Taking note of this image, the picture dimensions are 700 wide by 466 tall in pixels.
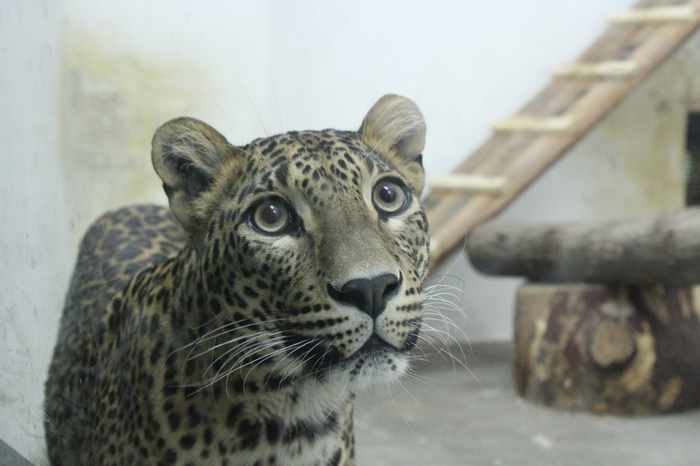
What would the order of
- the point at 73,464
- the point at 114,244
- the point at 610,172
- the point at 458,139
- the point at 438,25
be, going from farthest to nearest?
the point at 610,172 → the point at 458,139 → the point at 114,244 → the point at 438,25 → the point at 73,464

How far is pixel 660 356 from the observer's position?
3.97 meters

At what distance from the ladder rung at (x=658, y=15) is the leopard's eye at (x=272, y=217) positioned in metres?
2.82

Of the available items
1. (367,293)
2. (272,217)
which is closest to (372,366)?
(367,293)

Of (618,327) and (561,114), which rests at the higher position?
(561,114)

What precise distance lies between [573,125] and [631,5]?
72cm

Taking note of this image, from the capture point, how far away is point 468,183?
12.3ft

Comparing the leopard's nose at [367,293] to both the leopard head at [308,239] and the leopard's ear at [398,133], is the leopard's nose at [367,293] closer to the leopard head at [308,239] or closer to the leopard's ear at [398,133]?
the leopard head at [308,239]

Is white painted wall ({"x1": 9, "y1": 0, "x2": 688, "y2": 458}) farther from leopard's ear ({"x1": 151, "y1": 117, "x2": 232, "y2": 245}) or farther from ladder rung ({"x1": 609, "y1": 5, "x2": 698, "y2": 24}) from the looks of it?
ladder rung ({"x1": 609, "y1": 5, "x2": 698, "y2": 24})

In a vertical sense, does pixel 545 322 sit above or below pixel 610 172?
below

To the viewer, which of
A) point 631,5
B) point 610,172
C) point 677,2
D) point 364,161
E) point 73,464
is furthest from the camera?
point 610,172

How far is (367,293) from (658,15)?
3585 mm

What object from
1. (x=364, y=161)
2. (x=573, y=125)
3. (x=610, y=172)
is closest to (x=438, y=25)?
(x=364, y=161)

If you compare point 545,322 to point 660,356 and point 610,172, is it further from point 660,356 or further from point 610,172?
point 610,172

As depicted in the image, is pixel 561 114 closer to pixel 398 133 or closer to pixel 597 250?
pixel 597 250
